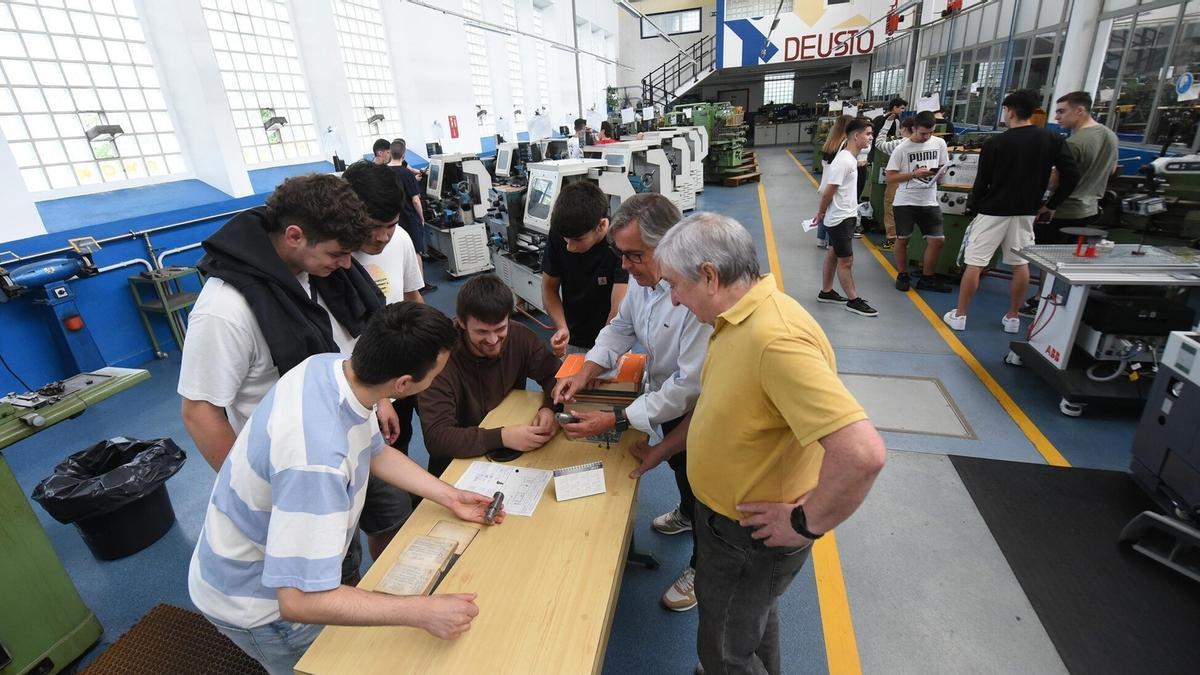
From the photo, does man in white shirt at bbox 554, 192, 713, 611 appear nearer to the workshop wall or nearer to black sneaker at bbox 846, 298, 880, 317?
black sneaker at bbox 846, 298, 880, 317

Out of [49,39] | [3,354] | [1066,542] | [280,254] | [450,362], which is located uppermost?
[49,39]

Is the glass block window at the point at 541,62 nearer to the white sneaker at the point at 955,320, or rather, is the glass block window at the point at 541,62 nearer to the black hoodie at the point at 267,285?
the white sneaker at the point at 955,320

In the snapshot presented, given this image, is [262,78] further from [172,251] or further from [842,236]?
[842,236]

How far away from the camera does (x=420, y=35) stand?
31.7ft

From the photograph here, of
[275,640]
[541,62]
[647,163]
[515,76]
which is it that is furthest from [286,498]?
[541,62]

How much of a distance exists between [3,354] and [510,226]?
161 inches

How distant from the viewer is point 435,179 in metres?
7.03

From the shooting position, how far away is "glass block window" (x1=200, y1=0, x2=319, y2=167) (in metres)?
6.67

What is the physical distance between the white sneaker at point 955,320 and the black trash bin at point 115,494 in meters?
5.62

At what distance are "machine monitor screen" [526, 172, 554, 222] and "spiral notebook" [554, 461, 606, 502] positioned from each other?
3030mm

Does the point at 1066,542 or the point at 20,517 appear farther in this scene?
the point at 1066,542

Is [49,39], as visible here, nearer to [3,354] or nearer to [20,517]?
[3,354]

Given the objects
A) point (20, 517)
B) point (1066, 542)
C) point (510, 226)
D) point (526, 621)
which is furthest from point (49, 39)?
point (1066, 542)

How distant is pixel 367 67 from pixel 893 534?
33.5 feet
